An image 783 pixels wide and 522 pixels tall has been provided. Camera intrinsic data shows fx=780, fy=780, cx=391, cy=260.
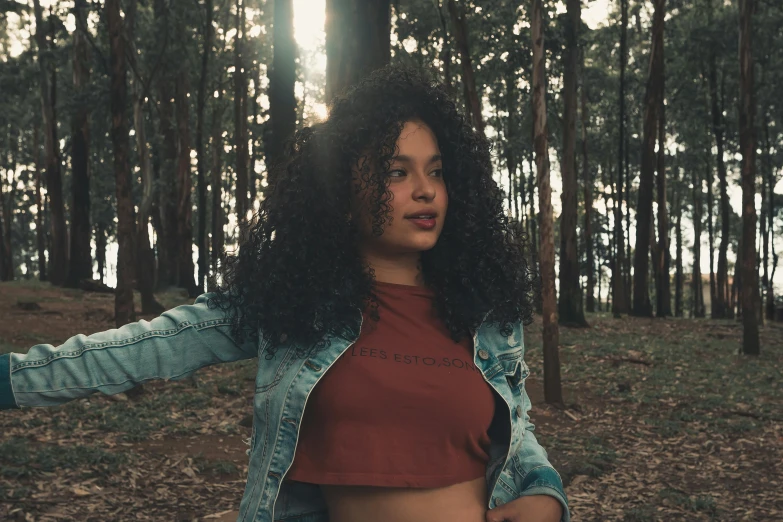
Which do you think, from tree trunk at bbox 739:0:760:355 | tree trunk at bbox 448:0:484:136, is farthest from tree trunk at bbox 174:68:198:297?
tree trunk at bbox 739:0:760:355

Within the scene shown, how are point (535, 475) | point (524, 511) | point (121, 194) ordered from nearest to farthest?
point (524, 511) < point (535, 475) < point (121, 194)

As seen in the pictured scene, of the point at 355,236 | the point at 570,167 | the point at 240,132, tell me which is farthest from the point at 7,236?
the point at 355,236

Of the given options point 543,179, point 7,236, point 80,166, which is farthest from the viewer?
point 7,236

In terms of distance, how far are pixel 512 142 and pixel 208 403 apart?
18.6m

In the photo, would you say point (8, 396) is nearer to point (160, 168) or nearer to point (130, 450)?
point (130, 450)

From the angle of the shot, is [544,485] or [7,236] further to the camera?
[7,236]

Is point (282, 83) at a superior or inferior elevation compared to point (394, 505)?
superior

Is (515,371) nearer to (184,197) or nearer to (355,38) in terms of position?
(355,38)

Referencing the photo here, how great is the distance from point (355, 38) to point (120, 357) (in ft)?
14.8

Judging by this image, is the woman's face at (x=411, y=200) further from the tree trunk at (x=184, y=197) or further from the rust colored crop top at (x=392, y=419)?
the tree trunk at (x=184, y=197)

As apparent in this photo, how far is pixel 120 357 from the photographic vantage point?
203cm

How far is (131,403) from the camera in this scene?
31.3ft

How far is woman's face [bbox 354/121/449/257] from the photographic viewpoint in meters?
2.36

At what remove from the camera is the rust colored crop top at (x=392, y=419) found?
2133mm
